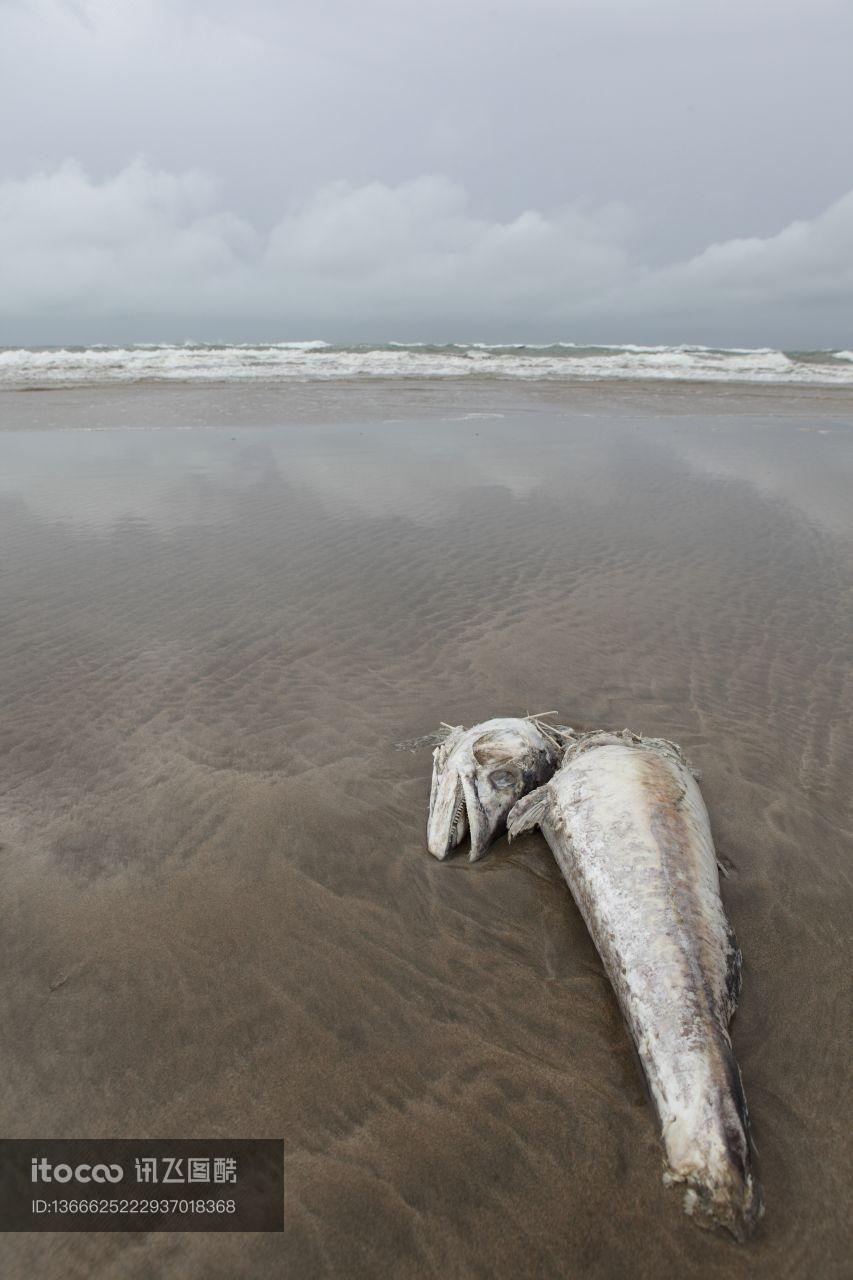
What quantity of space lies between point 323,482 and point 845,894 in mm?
10354

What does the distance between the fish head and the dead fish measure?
0.46ft

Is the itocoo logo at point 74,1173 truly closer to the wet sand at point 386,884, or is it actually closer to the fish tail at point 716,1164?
the wet sand at point 386,884

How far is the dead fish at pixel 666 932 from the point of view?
2.32 metres

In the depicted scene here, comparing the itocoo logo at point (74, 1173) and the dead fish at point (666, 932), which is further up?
the dead fish at point (666, 932)

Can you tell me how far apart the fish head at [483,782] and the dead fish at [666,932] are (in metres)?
0.14

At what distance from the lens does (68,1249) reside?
7.38 feet

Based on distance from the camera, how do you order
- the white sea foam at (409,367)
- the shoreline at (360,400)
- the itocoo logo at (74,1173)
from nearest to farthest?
the itocoo logo at (74,1173), the shoreline at (360,400), the white sea foam at (409,367)

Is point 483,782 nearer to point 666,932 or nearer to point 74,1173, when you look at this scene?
point 666,932

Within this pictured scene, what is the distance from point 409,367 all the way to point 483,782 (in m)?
44.2

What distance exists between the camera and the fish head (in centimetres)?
383

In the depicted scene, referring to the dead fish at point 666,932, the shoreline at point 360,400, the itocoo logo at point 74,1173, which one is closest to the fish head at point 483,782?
the dead fish at point 666,932

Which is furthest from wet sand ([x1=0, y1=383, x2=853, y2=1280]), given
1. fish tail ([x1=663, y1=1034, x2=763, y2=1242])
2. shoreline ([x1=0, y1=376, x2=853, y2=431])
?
shoreline ([x1=0, y1=376, x2=853, y2=431])

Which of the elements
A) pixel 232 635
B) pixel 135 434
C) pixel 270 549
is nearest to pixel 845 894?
pixel 232 635

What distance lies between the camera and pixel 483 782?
391 centimetres
